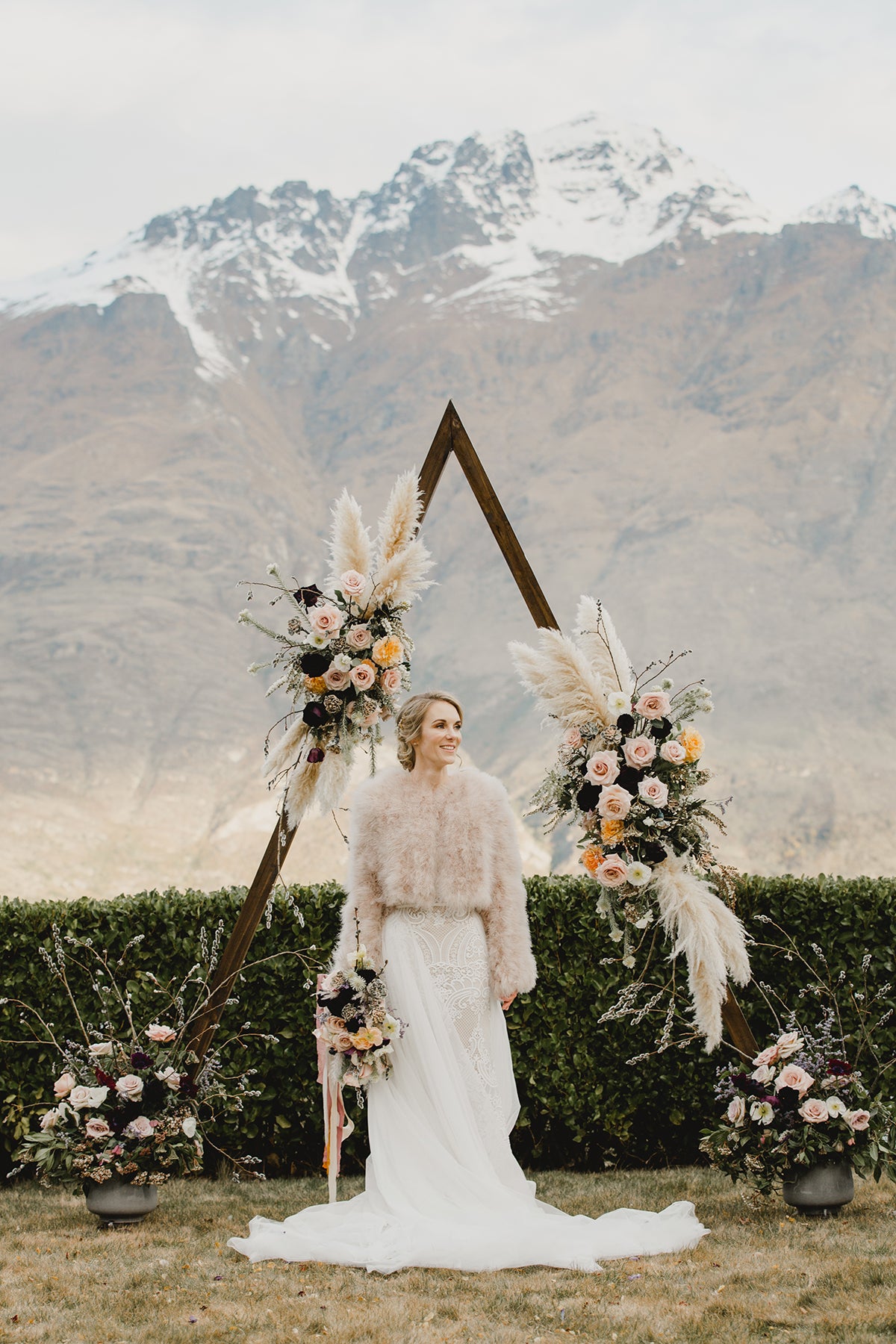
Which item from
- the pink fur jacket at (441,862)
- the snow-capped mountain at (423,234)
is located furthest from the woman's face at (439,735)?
the snow-capped mountain at (423,234)

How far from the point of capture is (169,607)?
224ft

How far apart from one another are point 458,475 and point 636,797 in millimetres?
73628

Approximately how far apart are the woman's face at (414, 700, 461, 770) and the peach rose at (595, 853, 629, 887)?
0.81m

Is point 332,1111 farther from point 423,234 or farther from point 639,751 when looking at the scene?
point 423,234

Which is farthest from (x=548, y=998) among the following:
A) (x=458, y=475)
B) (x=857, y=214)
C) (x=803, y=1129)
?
(x=857, y=214)

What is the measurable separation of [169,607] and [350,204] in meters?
57.5

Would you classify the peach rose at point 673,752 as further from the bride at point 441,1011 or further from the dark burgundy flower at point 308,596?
the dark burgundy flower at point 308,596

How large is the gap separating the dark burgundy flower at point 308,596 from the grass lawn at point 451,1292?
100 inches

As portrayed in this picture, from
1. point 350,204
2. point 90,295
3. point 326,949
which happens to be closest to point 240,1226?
point 326,949

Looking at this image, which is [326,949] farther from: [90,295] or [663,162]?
[663,162]

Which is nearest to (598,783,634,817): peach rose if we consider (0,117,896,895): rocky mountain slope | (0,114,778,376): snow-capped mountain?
(0,117,896,895): rocky mountain slope

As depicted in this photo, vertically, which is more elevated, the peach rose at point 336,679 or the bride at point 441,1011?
the peach rose at point 336,679

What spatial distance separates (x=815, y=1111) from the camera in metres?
5.24

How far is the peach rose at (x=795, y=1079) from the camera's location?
534 centimetres
